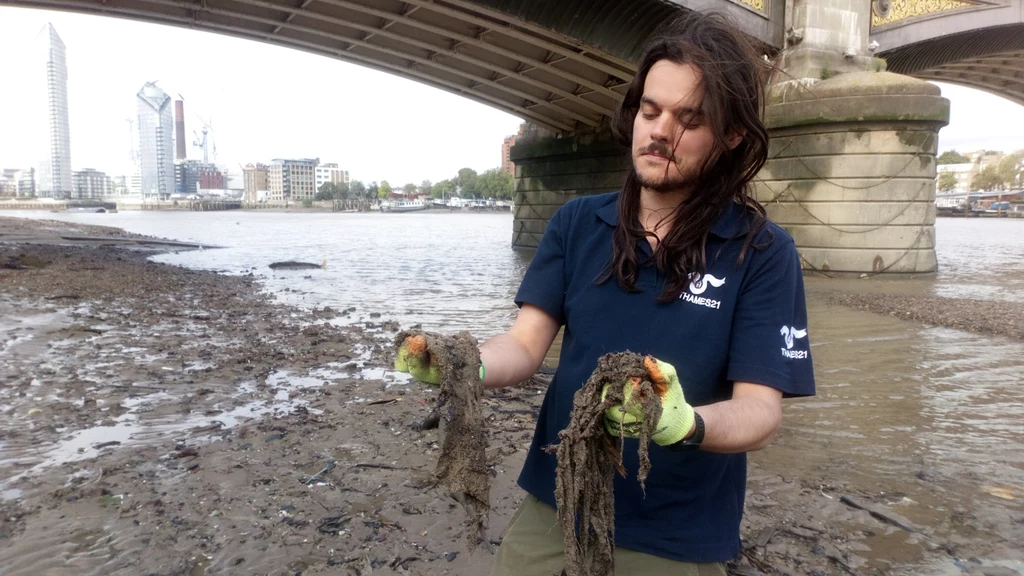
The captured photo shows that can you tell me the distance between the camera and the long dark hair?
1.70 meters

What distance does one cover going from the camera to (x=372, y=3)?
59.4 feet

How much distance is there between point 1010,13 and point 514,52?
17.6 metres

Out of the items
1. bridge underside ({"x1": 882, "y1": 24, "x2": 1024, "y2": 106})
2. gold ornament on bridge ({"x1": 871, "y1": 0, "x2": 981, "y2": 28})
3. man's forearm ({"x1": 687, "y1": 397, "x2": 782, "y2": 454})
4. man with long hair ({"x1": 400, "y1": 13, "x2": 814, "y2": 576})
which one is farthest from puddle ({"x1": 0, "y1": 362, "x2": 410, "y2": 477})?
bridge underside ({"x1": 882, "y1": 24, "x2": 1024, "y2": 106})

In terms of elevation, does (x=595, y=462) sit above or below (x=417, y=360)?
below

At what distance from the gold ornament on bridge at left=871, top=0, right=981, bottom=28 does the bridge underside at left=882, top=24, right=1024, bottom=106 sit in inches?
41.4

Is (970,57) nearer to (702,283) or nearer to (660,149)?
(660,149)

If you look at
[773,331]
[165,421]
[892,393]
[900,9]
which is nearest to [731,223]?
[773,331]

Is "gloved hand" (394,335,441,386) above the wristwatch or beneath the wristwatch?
above

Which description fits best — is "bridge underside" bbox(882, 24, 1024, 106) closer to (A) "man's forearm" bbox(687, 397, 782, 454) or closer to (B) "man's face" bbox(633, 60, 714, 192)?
(B) "man's face" bbox(633, 60, 714, 192)

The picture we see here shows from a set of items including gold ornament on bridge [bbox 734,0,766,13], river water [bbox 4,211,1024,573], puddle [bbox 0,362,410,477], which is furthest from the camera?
gold ornament on bridge [bbox 734,0,766,13]

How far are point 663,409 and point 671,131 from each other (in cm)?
77

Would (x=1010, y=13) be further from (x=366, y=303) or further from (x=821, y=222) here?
(x=366, y=303)

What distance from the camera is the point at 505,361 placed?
6.11 feet

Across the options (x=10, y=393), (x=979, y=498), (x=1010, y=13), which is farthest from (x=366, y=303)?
(x=1010, y=13)
